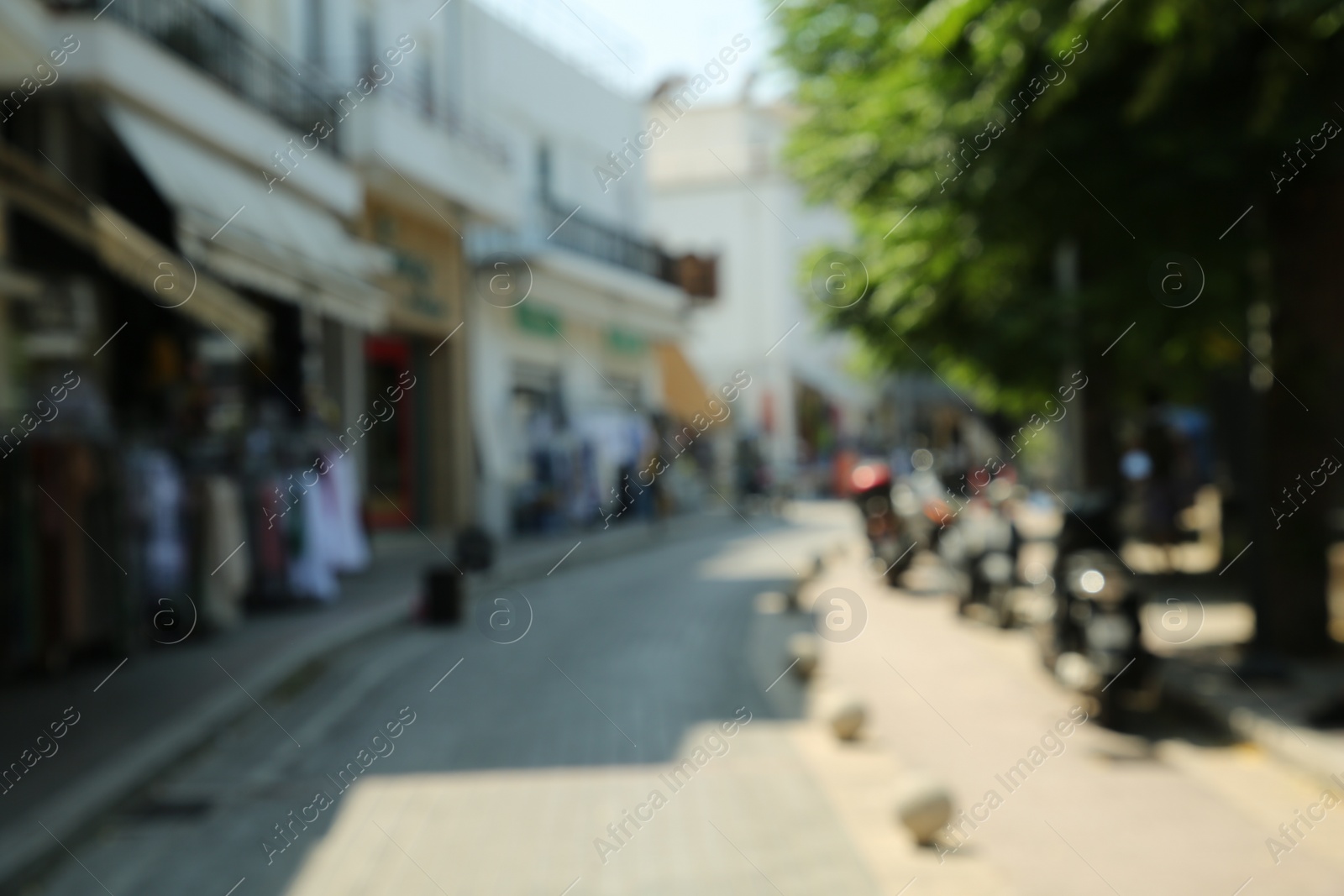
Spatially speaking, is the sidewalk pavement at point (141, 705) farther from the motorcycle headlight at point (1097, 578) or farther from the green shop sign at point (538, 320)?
the green shop sign at point (538, 320)

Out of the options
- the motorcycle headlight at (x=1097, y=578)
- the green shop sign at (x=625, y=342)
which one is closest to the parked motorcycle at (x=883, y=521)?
the motorcycle headlight at (x=1097, y=578)

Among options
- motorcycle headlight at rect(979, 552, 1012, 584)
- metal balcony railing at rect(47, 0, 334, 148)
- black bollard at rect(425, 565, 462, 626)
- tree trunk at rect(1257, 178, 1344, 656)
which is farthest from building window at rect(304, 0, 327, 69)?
tree trunk at rect(1257, 178, 1344, 656)

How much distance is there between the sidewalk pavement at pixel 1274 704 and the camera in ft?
21.2

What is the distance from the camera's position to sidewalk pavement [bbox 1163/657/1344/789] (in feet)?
21.2

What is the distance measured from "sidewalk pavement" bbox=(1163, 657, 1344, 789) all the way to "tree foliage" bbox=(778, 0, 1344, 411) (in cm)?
223

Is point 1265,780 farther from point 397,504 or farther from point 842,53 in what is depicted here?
point 397,504

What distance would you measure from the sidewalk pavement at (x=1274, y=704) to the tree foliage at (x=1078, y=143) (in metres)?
2.23

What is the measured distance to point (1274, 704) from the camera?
7523mm

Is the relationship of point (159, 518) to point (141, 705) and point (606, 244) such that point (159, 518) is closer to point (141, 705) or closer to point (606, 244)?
point (141, 705)

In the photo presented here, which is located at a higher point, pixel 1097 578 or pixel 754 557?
pixel 1097 578

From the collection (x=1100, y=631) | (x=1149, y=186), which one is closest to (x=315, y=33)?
(x=1149, y=186)

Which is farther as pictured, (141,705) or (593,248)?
(593,248)

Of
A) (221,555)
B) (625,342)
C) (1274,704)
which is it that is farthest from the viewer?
(625,342)

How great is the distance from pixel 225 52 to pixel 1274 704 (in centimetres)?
1228
